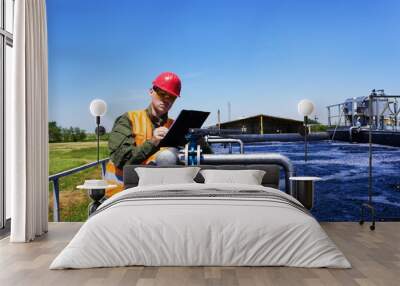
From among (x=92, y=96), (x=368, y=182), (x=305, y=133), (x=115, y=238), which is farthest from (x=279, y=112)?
(x=115, y=238)

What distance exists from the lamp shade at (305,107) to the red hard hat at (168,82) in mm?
1572

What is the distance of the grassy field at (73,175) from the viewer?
640cm

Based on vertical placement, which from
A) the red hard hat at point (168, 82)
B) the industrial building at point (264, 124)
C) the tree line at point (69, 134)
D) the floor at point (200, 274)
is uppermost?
the red hard hat at point (168, 82)

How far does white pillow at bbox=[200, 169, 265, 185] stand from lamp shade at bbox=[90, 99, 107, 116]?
62.7 inches

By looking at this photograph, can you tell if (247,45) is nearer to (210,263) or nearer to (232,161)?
(232,161)

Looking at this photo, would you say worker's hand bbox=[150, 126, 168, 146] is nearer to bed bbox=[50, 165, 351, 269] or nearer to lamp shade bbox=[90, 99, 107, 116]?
lamp shade bbox=[90, 99, 107, 116]

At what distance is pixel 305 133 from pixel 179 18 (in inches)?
Result: 87.5

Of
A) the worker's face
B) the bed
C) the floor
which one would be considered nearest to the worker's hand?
the worker's face

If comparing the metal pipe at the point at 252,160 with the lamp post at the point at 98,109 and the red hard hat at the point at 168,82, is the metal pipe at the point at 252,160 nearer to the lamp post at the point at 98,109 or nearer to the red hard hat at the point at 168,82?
the red hard hat at the point at 168,82

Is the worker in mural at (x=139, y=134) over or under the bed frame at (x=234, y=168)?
over

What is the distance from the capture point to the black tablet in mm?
6234

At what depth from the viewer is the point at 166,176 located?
18.4 feet

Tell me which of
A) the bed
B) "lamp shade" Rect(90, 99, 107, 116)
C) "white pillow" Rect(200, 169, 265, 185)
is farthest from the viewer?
"lamp shade" Rect(90, 99, 107, 116)

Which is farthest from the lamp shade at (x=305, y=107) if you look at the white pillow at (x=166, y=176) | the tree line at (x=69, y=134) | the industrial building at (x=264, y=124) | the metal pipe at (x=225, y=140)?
the tree line at (x=69, y=134)
